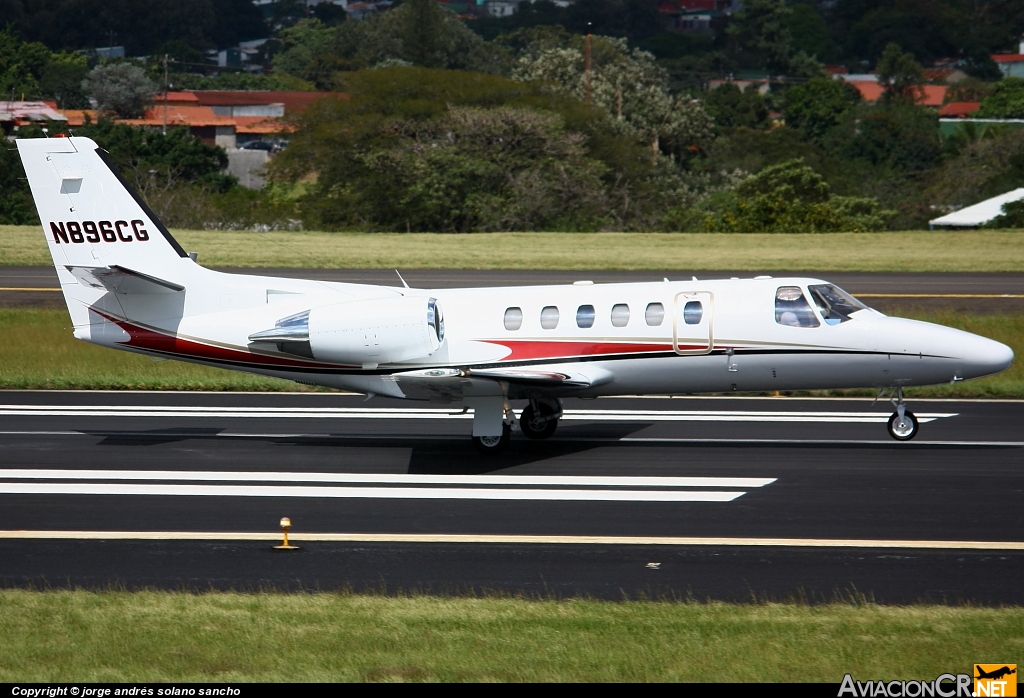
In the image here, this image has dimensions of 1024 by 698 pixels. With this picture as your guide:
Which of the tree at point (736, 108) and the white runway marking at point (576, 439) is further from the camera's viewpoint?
the tree at point (736, 108)

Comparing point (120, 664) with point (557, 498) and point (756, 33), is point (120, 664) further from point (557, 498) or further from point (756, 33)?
point (756, 33)

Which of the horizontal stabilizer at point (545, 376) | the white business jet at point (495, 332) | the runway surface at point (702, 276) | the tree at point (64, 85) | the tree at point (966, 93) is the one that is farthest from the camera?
the tree at point (966, 93)

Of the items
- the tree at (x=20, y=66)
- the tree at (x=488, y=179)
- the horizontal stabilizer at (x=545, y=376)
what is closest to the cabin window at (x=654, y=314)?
the horizontal stabilizer at (x=545, y=376)

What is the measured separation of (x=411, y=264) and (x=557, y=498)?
104 feet

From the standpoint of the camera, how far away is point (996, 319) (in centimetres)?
2828

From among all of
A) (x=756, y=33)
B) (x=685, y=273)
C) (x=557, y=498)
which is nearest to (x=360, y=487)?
(x=557, y=498)

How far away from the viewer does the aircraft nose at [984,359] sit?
16.2 m

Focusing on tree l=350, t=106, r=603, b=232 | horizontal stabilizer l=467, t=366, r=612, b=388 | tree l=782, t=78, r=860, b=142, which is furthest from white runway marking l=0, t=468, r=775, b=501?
tree l=782, t=78, r=860, b=142

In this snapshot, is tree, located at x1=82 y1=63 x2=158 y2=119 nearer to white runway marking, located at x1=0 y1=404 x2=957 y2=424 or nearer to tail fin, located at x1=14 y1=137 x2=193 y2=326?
white runway marking, located at x1=0 y1=404 x2=957 y2=424

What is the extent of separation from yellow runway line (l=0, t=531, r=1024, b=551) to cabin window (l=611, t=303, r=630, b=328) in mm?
4508

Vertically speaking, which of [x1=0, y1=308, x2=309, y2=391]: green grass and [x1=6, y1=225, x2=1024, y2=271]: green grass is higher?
[x1=0, y1=308, x2=309, y2=391]: green grass

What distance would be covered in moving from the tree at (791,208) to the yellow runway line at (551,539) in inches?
1837

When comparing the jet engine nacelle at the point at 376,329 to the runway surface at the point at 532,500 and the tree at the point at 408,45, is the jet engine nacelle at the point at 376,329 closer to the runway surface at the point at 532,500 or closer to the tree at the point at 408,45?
the runway surface at the point at 532,500

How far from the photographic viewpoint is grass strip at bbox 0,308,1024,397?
22.4 m
